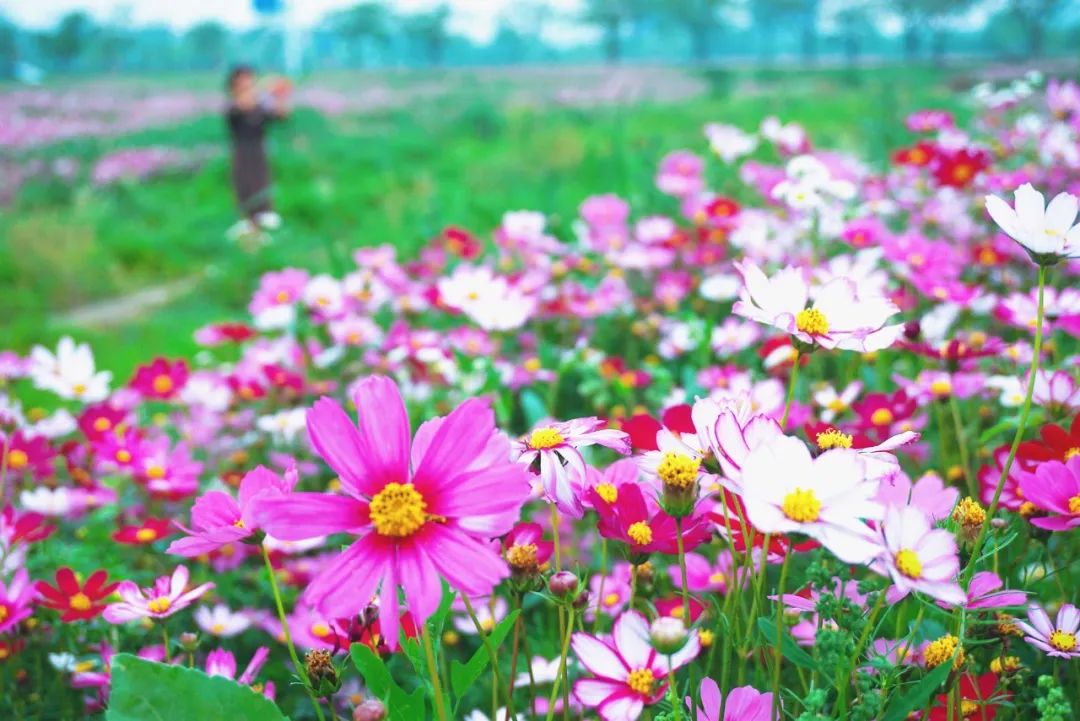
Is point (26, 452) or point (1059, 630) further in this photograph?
point (26, 452)

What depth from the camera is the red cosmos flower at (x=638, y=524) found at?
69 centimetres

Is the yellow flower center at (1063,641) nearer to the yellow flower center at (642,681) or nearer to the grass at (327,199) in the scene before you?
the yellow flower center at (642,681)

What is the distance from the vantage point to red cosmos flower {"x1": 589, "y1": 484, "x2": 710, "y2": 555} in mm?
692

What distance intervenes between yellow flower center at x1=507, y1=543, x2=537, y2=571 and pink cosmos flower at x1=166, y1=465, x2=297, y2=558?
0.18m

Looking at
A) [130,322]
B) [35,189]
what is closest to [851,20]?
[35,189]

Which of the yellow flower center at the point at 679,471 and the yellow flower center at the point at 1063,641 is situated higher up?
the yellow flower center at the point at 679,471

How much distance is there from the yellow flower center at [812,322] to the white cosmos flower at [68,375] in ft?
4.04

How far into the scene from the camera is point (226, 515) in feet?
2.32

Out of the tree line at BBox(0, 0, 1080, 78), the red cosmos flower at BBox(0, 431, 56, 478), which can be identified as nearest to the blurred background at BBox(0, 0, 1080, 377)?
the red cosmos flower at BBox(0, 431, 56, 478)

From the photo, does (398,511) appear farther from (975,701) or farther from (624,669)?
(975,701)

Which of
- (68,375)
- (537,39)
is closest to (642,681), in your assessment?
(68,375)

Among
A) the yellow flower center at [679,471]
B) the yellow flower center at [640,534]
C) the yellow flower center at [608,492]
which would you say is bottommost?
the yellow flower center at [640,534]

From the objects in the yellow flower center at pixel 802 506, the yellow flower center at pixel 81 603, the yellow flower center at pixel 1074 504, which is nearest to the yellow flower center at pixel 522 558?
the yellow flower center at pixel 802 506

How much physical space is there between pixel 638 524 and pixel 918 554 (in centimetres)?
23
